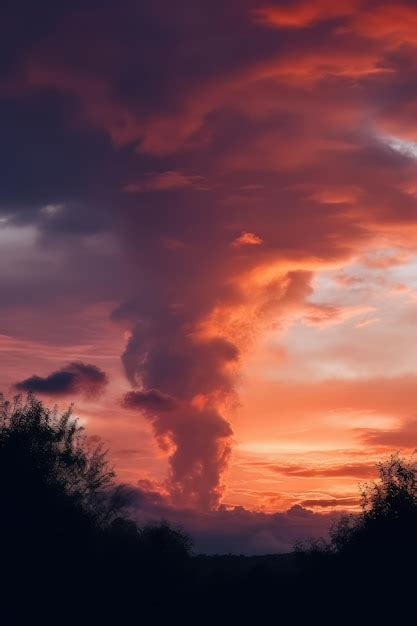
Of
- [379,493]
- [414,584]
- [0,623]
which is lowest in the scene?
[0,623]

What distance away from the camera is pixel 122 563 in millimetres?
85562

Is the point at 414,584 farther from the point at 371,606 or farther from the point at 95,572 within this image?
the point at 95,572

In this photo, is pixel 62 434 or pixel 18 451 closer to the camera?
pixel 18 451

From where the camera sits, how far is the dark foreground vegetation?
72.2m

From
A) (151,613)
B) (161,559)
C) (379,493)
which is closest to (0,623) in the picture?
(151,613)

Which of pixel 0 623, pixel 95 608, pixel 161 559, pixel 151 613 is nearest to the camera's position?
pixel 0 623

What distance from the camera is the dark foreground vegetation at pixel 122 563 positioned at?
7219 centimetres

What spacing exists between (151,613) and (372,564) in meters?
23.5

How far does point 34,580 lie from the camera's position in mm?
71750

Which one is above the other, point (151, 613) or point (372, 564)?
point (372, 564)

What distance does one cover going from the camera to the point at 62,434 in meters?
88.1

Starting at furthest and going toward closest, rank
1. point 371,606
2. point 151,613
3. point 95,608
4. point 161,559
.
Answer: point 161,559 < point 151,613 < point 95,608 < point 371,606

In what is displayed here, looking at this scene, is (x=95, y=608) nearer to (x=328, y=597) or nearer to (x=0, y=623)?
(x=0, y=623)

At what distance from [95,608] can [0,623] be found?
39.8 ft
